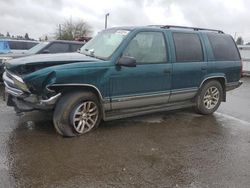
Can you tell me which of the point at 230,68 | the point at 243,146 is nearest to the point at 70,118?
the point at 243,146

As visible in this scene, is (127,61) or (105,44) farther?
(105,44)

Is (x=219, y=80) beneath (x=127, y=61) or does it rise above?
beneath

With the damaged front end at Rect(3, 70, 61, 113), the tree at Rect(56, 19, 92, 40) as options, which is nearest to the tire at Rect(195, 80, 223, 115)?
the damaged front end at Rect(3, 70, 61, 113)

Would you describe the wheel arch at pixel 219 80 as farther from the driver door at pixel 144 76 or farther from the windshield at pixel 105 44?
the windshield at pixel 105 44

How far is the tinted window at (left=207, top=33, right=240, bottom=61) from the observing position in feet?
25.1

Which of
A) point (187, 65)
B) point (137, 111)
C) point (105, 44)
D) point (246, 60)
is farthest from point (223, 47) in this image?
point (246, 60)

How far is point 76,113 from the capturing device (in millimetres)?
5574

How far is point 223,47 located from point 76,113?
13.5ft

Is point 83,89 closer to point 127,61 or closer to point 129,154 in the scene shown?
Result: point 127,61

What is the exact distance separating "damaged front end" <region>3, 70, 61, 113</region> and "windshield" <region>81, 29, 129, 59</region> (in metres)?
1.27

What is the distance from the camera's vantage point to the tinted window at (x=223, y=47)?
7.66 metres

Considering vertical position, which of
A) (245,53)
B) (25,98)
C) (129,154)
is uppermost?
(245,53)

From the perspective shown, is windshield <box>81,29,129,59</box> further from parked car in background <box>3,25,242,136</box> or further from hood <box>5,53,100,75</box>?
hood <box>5,53,100,75</box>

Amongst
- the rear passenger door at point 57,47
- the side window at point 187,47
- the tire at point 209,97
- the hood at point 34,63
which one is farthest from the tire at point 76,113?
the rear passenger door at point 57,47
